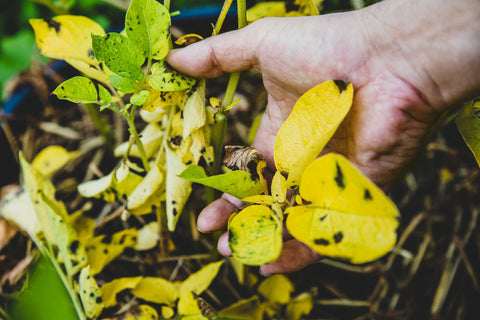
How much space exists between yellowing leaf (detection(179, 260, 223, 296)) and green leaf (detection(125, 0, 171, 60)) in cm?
36

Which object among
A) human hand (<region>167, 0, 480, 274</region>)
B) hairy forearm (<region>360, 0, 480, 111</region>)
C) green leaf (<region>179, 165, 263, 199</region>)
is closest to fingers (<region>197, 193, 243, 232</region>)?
human hand (<region>167, 0, 480, 274</region>)

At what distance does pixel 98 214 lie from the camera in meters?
0.85

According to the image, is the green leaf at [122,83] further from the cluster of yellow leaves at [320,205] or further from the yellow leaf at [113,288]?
the yellow leaf at [113,288]

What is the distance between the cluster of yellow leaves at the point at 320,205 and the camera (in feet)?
1.09

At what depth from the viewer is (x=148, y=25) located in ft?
1.48

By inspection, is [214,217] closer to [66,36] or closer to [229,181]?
[229,181]

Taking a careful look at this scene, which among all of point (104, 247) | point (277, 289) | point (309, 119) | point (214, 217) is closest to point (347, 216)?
point (309, 119)

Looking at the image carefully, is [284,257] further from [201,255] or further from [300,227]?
[201,255]

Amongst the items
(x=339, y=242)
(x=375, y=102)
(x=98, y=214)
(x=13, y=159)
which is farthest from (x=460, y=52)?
(x=13, y=159)

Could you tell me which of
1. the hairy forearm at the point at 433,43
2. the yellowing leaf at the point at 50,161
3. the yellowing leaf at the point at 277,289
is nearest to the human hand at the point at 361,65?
the hairy forearm at the point at 433,43

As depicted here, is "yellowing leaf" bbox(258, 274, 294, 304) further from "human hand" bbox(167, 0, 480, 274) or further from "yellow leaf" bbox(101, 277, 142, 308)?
"yellow leaf" bbox(101, 277, 142, 308)

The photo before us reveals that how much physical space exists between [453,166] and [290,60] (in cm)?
69

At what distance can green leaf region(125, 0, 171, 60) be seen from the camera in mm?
437

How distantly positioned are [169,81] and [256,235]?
0.82 ft
